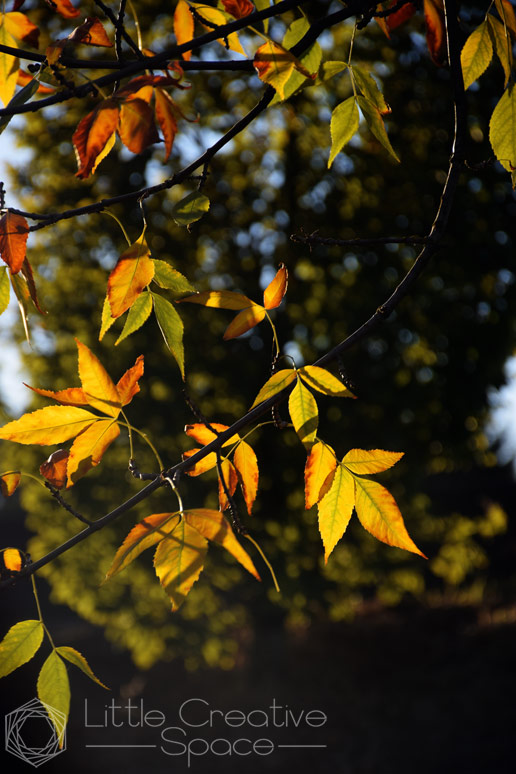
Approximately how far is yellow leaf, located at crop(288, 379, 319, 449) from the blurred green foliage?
4.71 m

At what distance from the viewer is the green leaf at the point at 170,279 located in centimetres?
86

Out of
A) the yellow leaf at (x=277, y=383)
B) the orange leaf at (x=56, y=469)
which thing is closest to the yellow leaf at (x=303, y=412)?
the yellow leaf at (x=277, y=383)

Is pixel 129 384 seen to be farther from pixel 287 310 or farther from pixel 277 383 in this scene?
pixel 287 310

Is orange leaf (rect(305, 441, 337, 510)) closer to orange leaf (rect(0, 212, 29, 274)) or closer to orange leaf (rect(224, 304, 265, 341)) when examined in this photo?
orange leaf (rect(224, 304, 265, 341))

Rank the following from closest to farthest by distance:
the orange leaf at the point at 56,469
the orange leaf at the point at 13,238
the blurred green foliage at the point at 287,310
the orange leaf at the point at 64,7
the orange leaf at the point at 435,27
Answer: the orange leaf at the point at 13,238 < the orange leaf at the point at 56,469 < the orange leaf at the point at 64,7 < the orange leaf at the point at 435,27 < the blurred green foliage at the point at 287,310

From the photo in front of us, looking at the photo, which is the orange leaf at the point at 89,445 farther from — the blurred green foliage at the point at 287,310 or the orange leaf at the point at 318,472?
the blurred green foliage at the point at 287,310

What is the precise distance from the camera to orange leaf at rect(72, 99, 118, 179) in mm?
722

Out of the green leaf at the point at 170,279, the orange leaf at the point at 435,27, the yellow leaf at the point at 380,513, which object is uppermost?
the orange leaf at the point at 435,27

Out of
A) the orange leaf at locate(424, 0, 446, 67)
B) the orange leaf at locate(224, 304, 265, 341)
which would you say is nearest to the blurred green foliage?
the orange leaf at locate(424, 0, 446, 67)

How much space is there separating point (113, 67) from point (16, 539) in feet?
49.9

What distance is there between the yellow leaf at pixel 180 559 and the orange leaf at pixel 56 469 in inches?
9.3

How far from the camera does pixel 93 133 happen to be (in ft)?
2.39

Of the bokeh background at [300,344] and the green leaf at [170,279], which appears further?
the bokeh background at [300,344]

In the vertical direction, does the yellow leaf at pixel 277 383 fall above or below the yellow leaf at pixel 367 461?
above
